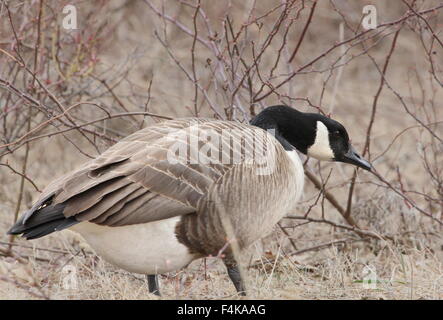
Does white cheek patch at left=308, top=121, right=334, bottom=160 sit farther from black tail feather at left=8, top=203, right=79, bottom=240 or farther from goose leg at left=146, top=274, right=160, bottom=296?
black tail feather at left=8, top=203, right=79, bottom=240

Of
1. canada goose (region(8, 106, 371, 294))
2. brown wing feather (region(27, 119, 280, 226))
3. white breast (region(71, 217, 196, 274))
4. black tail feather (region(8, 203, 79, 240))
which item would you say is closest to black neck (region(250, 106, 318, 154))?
canada goose (region(8, 106, 371, 294))

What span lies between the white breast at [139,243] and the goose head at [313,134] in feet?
3.45

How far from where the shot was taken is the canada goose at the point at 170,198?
11.4ft

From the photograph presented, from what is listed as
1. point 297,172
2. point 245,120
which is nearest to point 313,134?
point 297,172

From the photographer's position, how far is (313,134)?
4.52 metres

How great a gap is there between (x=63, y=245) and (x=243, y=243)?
2034 mm

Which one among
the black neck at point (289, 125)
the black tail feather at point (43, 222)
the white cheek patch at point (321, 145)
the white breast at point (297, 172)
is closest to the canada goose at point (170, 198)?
the black tail feather at point (43, 222)

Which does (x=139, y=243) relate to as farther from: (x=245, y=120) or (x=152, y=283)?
(x=245, y=120)

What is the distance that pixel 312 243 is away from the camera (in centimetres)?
568

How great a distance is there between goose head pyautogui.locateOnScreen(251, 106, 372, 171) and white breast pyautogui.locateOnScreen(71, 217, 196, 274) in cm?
105

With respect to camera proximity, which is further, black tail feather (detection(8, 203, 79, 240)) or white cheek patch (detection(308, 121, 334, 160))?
white cheek patch (detection(308, 121, 334, 160))

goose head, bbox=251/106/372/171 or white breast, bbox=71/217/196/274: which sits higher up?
goose head, bbox=251/106/372/171

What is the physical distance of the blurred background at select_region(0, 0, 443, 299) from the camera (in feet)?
14.3
